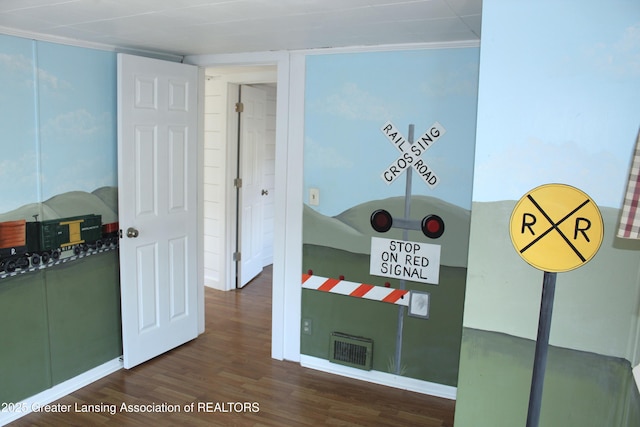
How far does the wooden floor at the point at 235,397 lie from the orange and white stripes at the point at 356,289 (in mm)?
606

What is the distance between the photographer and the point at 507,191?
1.81 meters

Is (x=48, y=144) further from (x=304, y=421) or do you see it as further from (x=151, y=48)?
(x=304, y=421)

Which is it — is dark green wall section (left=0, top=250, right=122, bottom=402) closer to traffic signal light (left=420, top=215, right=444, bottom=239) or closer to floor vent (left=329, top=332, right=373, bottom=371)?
floor vent (left=329, top=332, right=373, bottom=371)

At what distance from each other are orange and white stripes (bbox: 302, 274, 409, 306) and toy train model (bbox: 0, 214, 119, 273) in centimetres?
145

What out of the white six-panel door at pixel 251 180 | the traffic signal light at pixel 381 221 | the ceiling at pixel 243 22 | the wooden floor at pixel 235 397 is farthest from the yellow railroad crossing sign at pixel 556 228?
the white six-panel door at pixel 251 180

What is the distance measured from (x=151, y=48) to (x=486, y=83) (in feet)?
8.48

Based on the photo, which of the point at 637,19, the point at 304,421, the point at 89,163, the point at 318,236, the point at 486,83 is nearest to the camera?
the point at 637,19

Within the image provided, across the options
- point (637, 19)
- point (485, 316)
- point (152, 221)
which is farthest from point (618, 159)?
point (152, 221)

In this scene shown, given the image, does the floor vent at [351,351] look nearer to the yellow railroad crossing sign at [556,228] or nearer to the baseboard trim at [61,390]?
the baseboard trim at [61,390]

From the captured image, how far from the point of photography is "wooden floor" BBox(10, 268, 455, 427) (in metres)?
3.02

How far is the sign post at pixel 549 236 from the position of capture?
1699 mm

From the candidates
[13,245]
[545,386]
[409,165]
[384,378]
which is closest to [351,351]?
[384,378]

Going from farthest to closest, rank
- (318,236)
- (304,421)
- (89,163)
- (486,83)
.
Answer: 1. (318,236)
2. (89,163)
3. (304,421)
4. (486,83)

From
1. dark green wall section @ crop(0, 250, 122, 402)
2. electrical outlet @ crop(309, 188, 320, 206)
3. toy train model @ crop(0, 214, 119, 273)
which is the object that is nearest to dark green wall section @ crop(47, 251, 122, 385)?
dark green wall section @ crop(0, 250, 122, 402)
